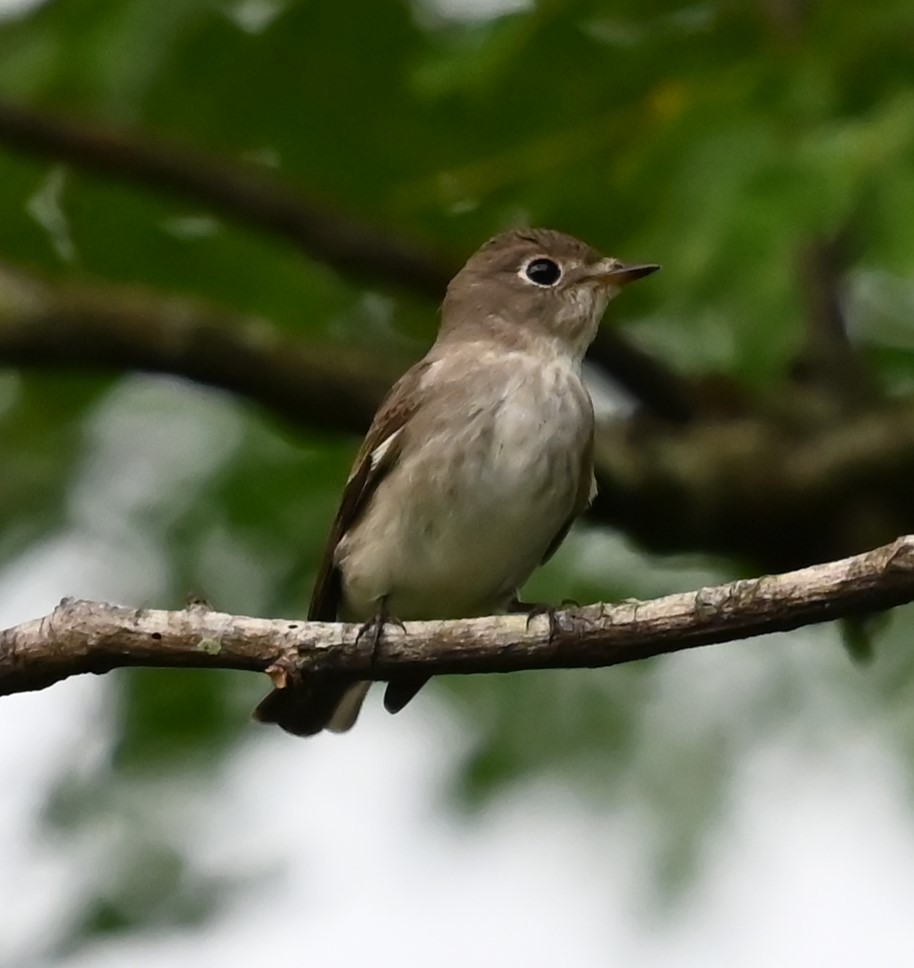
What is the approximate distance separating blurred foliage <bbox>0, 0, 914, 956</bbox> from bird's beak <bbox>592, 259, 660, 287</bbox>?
0.29ft

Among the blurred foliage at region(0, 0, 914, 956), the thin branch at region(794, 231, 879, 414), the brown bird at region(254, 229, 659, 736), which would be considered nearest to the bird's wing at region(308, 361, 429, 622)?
the brown bird at region(254, 229, 659, 736)

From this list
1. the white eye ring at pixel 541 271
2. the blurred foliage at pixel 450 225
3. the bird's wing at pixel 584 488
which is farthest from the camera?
the white eye ring at pixel 541 271

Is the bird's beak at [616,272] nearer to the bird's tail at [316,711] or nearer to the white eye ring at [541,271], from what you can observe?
the white eye ring at [541,271]

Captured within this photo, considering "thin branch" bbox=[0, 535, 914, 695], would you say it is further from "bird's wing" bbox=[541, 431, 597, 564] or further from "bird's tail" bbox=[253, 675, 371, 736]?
"bird's wing" bbox=[541, 431, 597, 564]

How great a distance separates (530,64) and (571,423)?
48.2 inches

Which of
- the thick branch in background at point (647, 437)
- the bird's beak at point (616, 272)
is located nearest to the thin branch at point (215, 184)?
the thick branch in background at point (647, 437)

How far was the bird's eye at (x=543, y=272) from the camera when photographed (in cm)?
682

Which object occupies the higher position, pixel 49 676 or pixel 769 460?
pixel 769 460

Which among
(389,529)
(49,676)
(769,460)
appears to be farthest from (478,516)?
(49,676)

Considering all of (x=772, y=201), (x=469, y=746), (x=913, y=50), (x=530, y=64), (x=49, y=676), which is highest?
(x=530, y=64)

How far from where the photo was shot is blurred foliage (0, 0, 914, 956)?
523 centimetres

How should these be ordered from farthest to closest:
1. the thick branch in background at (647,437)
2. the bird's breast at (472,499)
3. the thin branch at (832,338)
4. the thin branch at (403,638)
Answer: the thin branch at (832,338) → the thick branch in background at (647,437) → the bird's breast at (472,499) → the thin branch at (403,638)

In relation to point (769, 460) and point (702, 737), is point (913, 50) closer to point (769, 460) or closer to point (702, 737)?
point (769, 460)

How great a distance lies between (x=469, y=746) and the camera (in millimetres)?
7133
